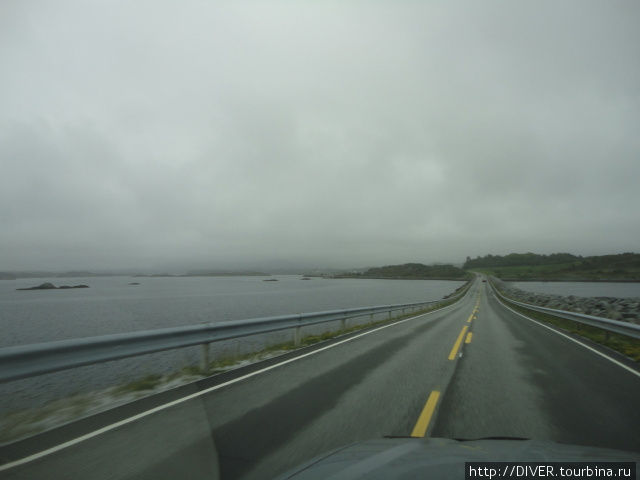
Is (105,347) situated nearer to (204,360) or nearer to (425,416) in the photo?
(204,360)

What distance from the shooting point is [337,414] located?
4309mm

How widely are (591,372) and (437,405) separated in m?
4.58

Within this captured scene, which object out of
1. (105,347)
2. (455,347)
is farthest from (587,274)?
(105,347)

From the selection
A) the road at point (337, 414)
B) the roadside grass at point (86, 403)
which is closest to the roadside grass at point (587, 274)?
the road at point (337, 414)

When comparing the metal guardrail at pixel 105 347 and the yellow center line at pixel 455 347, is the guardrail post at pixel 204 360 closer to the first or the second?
the metal guardrail at pixel 105 347

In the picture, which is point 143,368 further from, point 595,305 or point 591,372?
point 595,305

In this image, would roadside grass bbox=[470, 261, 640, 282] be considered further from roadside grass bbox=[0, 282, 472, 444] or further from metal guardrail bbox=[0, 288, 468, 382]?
roadside grass bbox=[0, 282, 472, 444]

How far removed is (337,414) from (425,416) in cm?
115

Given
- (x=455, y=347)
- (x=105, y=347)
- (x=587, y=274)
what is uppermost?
(x=105, y=347)

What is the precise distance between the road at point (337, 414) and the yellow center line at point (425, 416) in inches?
0.6

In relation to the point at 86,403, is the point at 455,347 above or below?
below

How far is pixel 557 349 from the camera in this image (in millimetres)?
9312

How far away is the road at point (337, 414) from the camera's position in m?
3.16

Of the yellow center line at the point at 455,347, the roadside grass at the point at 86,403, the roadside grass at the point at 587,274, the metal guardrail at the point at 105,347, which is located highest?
the metal guardrail at the point at 105,347
